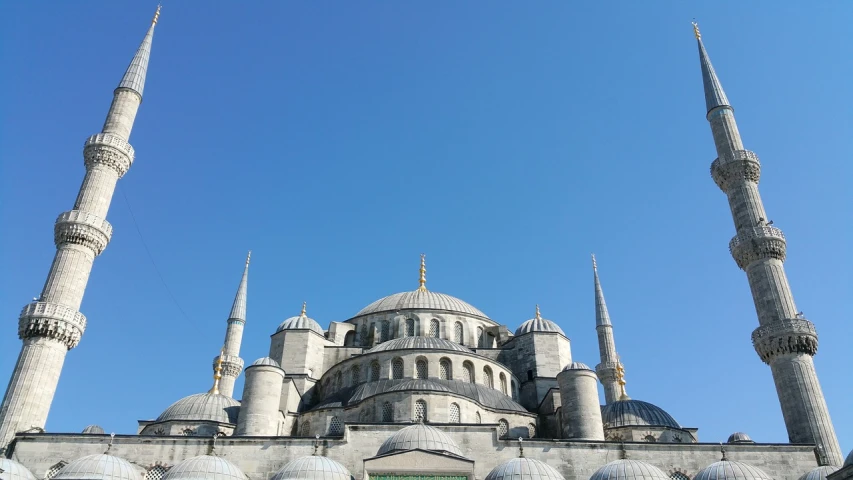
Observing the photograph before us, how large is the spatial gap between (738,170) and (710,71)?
A: 16.9 feet

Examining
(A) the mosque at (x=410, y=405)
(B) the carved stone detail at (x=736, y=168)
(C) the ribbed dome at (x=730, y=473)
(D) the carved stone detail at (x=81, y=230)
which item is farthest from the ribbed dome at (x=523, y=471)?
(D) the carved stone detail at (x=81, y=230)

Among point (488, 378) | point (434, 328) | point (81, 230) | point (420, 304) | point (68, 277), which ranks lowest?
point (488, 378)

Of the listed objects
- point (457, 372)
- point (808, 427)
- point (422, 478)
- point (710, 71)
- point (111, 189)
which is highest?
point (710, 71)

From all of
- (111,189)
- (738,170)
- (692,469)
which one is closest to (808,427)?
(692,469)

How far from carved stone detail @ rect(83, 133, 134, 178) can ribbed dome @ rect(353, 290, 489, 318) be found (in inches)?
406

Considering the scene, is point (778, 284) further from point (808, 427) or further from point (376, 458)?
point (376, 458)

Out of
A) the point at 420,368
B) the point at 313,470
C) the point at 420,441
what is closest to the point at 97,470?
the point at 313,470

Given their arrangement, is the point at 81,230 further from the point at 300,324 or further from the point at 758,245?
the point at 758,245

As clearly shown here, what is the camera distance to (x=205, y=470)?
13805mm

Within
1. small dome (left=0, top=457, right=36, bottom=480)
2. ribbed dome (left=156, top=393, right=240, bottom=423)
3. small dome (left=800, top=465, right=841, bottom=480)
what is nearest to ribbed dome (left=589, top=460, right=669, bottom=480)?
small dome (left=800, top=465, right=841, bottom=480)

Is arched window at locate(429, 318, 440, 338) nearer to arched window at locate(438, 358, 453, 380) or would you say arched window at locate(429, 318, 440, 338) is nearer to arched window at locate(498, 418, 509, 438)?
arched window at locate(438, 358, 453, 380)

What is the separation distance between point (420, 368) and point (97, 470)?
365 inches

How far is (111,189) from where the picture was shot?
22.0 meters

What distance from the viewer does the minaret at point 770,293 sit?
58.1 feet
